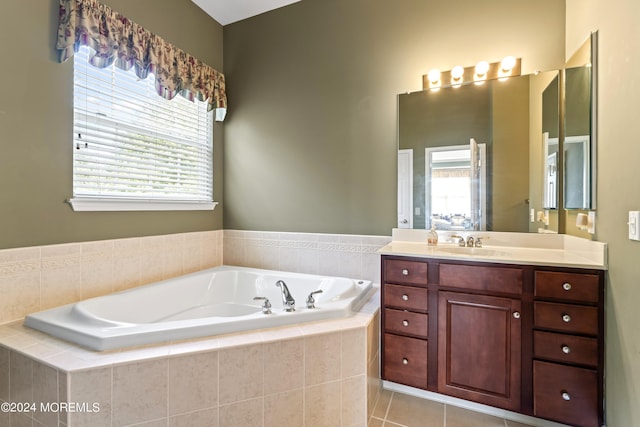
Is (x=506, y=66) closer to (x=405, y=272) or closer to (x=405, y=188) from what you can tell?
(x=405, y=188)

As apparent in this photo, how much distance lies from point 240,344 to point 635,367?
5.47 feet

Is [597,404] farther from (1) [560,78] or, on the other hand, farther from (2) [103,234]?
(2) [103,234]

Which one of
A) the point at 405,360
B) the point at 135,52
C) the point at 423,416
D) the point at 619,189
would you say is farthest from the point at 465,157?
the point at 135,52

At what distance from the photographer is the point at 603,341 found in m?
1.42

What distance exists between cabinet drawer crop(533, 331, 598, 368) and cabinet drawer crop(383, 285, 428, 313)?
570mm

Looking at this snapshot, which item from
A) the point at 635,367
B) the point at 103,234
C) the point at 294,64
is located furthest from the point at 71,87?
the point at 635,367

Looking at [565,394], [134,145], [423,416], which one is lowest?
[423,416]

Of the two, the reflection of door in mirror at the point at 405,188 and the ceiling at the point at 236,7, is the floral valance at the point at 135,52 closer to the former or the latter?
the ceiling at the point at 236,7

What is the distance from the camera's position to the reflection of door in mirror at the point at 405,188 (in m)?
2.26

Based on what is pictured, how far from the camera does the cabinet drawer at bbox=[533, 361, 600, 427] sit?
1424 mm

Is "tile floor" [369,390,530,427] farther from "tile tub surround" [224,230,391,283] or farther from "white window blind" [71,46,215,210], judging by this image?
"white window blind" [71,46,215,210]

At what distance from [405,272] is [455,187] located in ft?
2.62

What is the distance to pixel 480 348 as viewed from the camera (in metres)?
1.63

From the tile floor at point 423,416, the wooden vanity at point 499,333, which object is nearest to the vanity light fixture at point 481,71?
the wooden vanity at point 499,333
